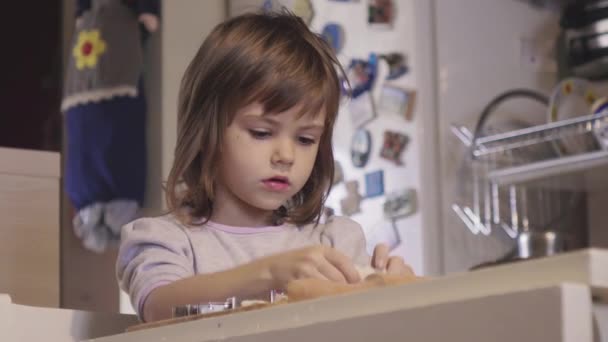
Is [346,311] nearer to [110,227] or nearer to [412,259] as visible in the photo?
[412,259]

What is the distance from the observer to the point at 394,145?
2.05 meters

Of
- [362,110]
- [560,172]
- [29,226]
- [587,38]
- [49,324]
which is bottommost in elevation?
[49,324]

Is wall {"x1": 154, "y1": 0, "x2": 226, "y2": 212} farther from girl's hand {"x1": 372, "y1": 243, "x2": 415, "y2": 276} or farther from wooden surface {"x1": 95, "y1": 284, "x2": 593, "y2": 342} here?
wooden surface {"x1": 95, "y1": 284, "x2": 593, "y2": 342}

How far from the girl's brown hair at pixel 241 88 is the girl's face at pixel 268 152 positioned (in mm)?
11

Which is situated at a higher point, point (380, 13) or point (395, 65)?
point (380, 13)

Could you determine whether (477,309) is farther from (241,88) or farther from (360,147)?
(360,147)

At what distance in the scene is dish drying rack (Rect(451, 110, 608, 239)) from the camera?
1960 mm

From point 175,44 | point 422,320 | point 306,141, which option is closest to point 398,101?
point 175,44

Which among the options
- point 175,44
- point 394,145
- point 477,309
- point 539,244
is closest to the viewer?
point 477,309

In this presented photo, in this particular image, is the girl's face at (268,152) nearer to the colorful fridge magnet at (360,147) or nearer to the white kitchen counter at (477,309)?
the white kitchen counter at (477,309)

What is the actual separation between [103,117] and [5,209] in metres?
1.16

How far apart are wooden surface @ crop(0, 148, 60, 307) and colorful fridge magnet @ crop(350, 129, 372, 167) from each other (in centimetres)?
88

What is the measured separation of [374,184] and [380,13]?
36 cm

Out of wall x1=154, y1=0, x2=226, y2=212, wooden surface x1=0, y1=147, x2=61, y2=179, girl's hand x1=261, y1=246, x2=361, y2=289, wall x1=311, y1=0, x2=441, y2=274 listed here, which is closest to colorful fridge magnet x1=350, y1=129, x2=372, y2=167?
wall x1=311, y1=0, x2=441, y2=274
